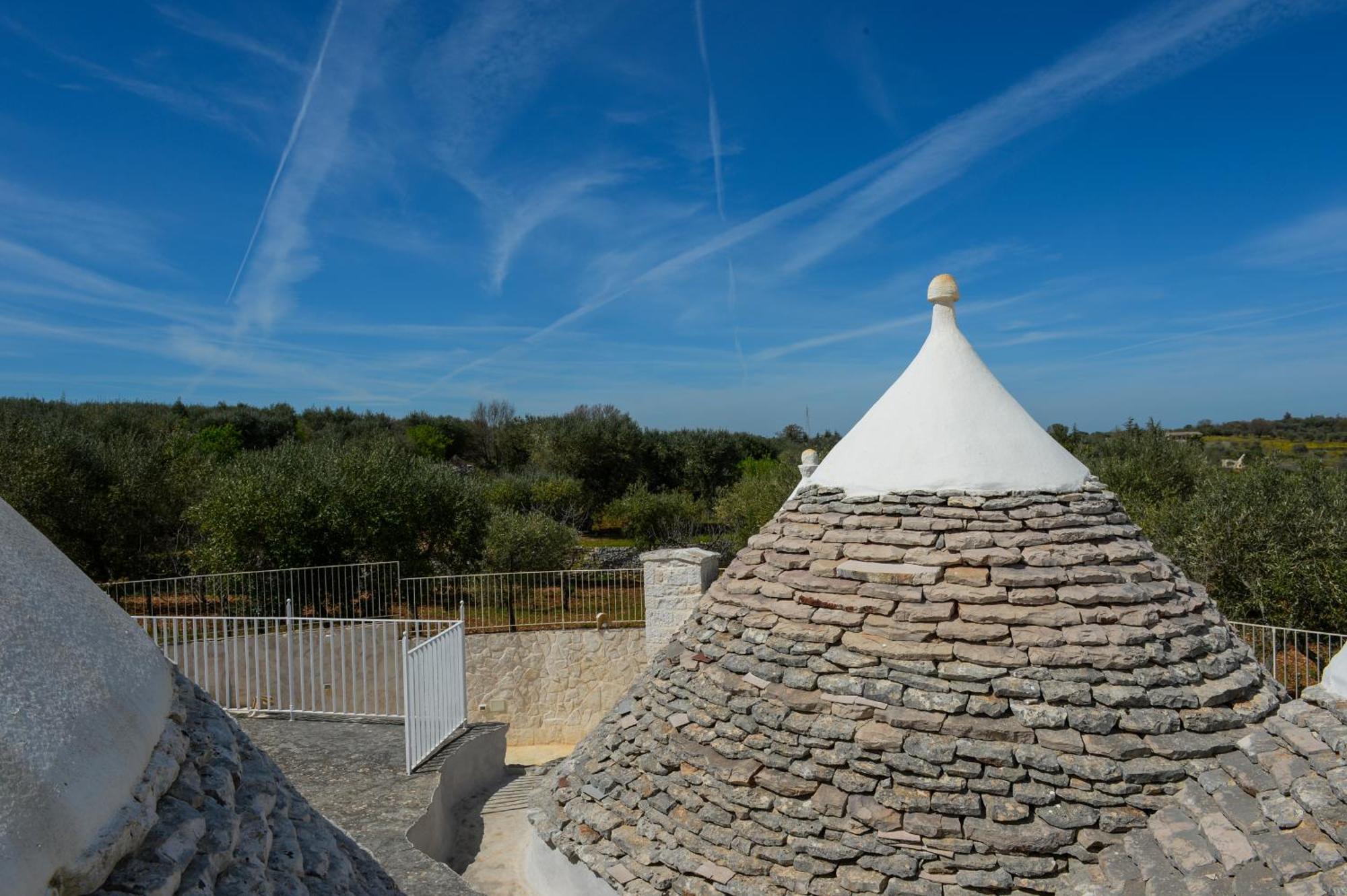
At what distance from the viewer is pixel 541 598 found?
15.6 m

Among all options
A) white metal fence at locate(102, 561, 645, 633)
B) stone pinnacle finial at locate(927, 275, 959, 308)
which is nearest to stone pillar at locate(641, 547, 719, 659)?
white metal fence at locate(102, 561, 645, 633)

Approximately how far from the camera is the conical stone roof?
454 centimetres

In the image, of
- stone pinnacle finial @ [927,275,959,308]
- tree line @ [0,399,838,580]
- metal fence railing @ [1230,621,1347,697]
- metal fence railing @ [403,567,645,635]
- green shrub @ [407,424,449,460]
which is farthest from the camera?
green shrub @ [407,424,449,460]

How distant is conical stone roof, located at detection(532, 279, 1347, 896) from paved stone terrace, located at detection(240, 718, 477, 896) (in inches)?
51.0

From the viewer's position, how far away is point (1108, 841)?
4.65 m

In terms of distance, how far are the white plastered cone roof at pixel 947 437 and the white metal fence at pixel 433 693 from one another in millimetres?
5052

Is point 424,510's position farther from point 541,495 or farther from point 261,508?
point 541,495

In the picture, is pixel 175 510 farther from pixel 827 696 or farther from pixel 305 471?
pixel 827 696

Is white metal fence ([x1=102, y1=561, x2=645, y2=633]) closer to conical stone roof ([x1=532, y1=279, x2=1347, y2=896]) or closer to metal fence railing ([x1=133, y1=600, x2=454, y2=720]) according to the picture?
metal fence railing ([x1=133, y1=600, x2=454, y2=720])

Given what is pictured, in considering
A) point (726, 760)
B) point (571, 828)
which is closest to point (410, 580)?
point (571, 828)

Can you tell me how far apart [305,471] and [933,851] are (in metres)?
17.5

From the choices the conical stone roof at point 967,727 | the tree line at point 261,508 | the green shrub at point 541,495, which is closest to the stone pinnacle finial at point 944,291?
the conical stone roof at point 967,727

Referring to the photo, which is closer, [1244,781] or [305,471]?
[1244,781]

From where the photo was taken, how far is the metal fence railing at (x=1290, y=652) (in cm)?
974
